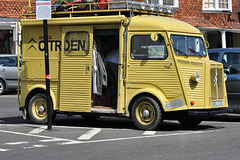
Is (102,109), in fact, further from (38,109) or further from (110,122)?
(38,109)

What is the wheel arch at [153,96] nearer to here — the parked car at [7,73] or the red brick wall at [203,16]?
the parked car at [7,73]

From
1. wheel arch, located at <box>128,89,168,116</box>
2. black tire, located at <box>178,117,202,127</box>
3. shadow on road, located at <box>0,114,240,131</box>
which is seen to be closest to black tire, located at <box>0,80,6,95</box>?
shadow on road, located at <box>0,114,240,131</box>

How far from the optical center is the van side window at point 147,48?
39.9ft

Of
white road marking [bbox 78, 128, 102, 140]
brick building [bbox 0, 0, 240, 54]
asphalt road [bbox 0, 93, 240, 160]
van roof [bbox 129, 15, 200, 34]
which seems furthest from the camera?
brick building [bbox 0, 0, 240, 54]

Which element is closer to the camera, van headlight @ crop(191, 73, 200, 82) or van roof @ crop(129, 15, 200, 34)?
van headlight @ crop(191, 73, 200, 82)

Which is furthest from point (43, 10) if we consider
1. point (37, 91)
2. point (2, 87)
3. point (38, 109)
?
point (2, 87)

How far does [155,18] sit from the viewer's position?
12508 mm

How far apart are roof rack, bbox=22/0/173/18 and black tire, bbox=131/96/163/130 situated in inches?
81.7

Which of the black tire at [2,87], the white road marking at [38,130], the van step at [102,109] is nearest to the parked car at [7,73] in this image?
the black tire at [2,87]

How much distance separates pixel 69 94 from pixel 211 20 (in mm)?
21369

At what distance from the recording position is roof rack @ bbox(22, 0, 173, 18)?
12.6 m

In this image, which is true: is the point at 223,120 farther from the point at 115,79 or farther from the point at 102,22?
the point at 102,22

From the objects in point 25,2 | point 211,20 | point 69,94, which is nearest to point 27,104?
point 69,94

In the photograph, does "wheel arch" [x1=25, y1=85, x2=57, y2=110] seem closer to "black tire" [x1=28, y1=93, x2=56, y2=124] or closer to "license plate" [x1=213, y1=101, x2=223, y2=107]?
"black tire" [x1=28, y1=93, x2=56, y2=124]
